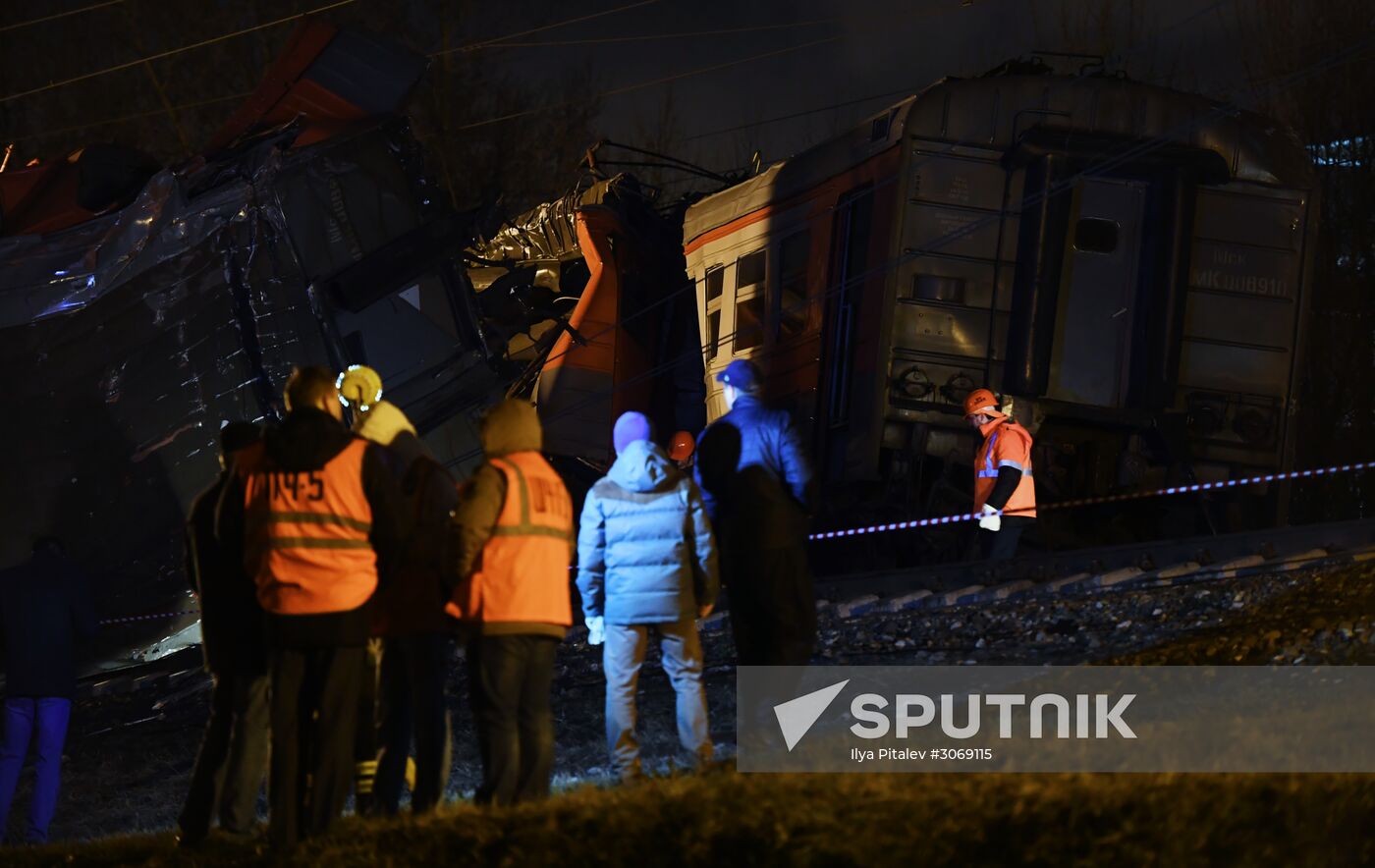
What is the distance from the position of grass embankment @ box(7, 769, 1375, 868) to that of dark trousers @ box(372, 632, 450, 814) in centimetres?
43

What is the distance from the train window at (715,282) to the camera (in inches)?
608

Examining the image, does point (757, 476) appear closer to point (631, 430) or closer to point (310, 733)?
point (631, 430)

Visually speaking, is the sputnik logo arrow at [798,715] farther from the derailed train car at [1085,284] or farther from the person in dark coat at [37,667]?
the derailed train car at [1085,284]

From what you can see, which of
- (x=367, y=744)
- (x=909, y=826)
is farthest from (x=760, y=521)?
(x=909, y=826)

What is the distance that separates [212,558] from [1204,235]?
30.3 ft

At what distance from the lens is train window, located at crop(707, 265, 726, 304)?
15445 millimetres

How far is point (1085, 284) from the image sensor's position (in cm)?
1302

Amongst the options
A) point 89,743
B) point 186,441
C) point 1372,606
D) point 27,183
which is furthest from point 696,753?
point 27,183

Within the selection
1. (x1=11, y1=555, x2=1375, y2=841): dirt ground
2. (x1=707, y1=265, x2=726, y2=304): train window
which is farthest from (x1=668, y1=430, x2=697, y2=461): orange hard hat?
(x1=11, y1=555, x2=1375, y2=841): dirt ground

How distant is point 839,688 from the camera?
7.84 meters

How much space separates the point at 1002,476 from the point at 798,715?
4.22 meters

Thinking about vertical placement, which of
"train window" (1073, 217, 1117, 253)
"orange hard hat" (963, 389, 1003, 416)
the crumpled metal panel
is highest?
the crumpled metal panel

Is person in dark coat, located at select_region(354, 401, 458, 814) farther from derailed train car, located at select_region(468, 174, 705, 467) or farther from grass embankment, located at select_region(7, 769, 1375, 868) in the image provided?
derailed train car, located at select_region(468, 174, 705, 467)

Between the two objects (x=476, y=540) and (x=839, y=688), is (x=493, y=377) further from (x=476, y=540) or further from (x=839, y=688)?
(x=476, y=540)
